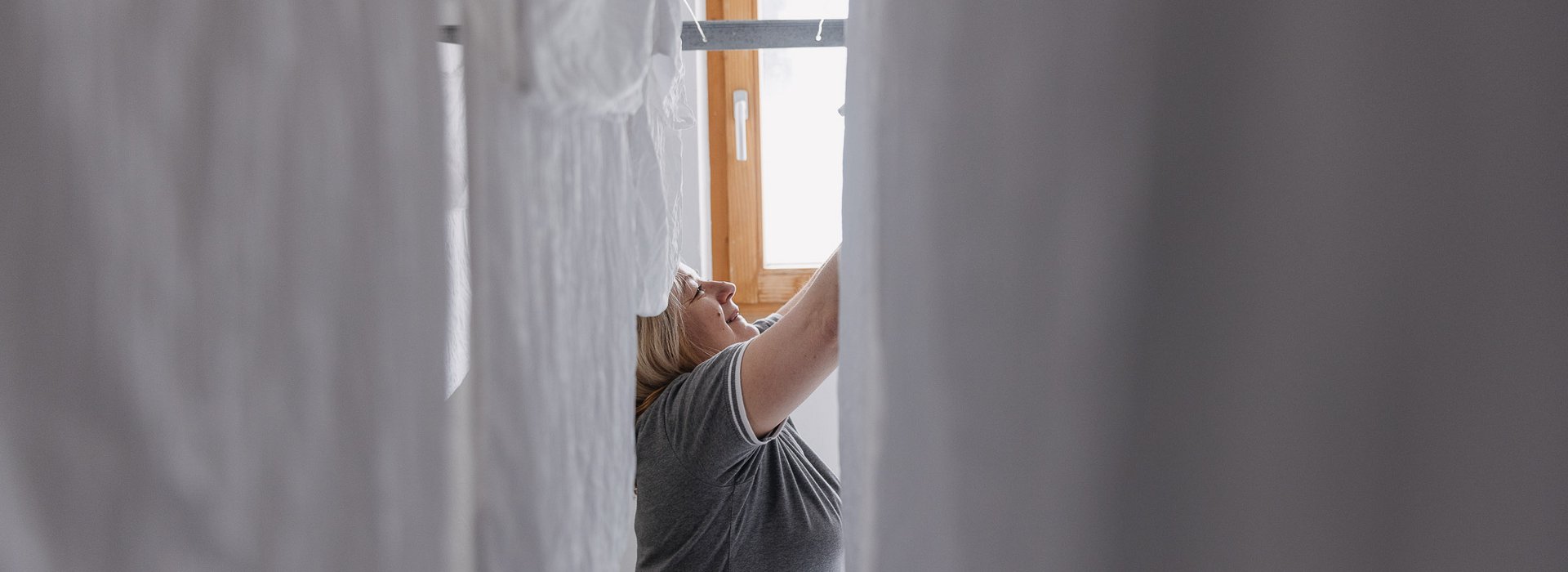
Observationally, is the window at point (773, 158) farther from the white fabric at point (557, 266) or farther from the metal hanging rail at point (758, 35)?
the white fabric at point (557, 266)

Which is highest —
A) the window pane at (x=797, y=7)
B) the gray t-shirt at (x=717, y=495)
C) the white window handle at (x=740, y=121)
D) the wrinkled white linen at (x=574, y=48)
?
the window pane at (x=797, y=7)

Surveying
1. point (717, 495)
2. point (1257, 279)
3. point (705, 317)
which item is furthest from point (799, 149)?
point (1257, 279)

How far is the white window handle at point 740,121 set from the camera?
166 cm

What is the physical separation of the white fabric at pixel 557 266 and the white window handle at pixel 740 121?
4.06ft

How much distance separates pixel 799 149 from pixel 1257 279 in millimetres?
1611

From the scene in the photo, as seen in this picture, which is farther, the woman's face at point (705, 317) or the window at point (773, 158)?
the window at point (773, 158)

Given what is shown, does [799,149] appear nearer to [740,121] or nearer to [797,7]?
[740,121]

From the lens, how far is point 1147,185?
7.0 inches

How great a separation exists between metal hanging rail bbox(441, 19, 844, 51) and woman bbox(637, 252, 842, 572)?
0.20 m

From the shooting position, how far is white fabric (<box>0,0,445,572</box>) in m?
0.12

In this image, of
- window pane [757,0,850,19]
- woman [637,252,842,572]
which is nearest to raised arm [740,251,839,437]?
woman [637,252,842,572]

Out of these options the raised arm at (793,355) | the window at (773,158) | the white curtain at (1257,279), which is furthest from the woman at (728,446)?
the window at (773,158)

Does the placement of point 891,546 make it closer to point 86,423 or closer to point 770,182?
point 86,423

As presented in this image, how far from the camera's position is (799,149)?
1.76 metres
